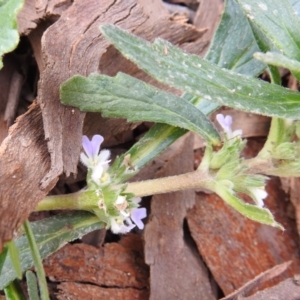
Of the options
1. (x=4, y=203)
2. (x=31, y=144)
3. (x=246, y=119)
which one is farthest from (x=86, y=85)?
(x=246, y=119)

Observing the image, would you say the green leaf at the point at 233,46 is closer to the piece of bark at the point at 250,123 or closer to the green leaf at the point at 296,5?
the green leaf at the point at 296,5

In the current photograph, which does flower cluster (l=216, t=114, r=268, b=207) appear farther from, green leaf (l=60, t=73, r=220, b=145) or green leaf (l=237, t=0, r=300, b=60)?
green leaf (l=237, t=0, r=300, b=60)

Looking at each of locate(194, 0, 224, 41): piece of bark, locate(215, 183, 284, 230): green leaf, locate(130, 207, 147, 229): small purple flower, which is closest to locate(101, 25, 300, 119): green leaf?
locate(215, 183, 284, 230): green leaf

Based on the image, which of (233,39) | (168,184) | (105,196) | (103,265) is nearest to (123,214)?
(105,196)

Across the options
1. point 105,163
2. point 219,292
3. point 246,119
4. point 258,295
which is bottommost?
point 219,292

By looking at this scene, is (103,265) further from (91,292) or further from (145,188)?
(145,188)

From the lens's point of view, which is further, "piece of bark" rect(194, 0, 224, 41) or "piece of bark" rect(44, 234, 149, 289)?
"piece of bark" rect(194, 0, 224, 41)

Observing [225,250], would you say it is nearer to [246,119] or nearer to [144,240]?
[144,240]
